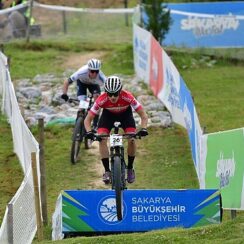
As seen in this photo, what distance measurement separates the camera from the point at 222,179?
39.6 ft

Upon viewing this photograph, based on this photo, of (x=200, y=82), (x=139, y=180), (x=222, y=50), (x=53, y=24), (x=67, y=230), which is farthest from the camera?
(x=53, y=24)

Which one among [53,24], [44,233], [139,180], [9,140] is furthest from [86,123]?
[53,24]

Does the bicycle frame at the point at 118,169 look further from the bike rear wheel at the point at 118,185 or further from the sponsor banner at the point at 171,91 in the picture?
the sponsor banner at the point at 171,91

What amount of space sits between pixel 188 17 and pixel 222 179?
16096 millimetres

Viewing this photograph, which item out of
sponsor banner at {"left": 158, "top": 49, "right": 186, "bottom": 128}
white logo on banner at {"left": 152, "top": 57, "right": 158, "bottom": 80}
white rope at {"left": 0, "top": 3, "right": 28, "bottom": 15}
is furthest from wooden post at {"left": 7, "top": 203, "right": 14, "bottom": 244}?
white rope at {"left": 0, "top": 3, "right": 28, "bottom": 15}

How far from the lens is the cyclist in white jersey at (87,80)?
1650 cm

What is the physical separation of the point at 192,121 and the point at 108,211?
426 cm

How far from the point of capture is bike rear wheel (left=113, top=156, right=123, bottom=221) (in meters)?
11.6

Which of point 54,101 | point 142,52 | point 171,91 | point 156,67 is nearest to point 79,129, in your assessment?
point 171,91

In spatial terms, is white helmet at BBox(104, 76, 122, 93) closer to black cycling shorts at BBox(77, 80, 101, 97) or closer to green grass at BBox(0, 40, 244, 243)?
green grass at BBox(0, 40, 244, 243)

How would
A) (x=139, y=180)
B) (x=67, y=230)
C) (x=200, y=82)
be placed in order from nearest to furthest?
(x=67, y=230) < (x=139, y=180) < (x=200, y=82)

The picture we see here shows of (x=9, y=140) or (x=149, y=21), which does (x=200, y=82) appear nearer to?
(x=149, y=21)

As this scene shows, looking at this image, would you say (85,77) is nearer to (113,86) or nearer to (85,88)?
(85,88)

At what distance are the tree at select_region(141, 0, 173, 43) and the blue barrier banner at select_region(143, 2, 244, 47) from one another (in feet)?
1.66
